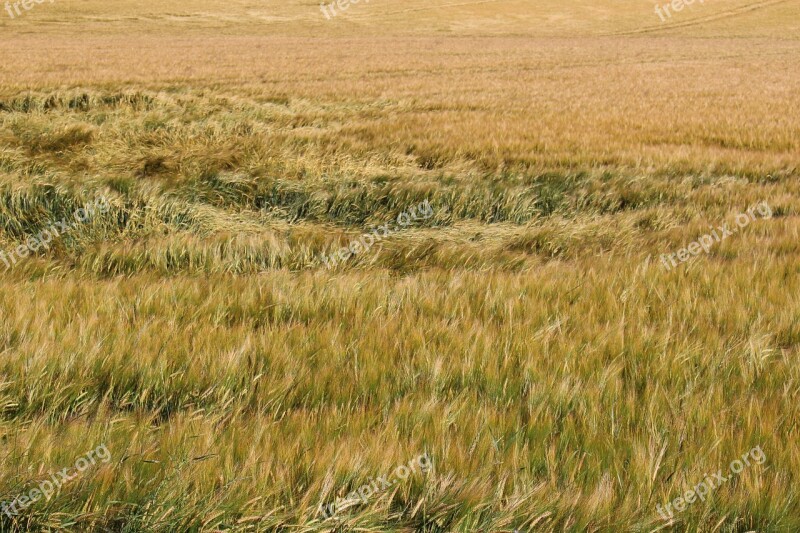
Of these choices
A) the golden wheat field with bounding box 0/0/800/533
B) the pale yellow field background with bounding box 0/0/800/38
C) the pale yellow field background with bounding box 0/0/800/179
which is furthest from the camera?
the pale yellow field background with bounding box 0/0/800/38

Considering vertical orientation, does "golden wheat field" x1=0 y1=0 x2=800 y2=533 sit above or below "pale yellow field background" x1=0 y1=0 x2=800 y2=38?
below

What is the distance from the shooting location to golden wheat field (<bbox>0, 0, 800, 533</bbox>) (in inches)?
60.4

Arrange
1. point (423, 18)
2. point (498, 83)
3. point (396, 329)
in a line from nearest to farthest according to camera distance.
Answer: point (396, 329)
point (498, 83)
point (423, 18)

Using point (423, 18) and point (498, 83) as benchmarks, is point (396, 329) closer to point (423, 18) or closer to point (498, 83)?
point (498, 83)

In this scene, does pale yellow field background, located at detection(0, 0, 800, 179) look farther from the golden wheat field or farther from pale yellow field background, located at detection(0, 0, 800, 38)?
pale yellow field background, located at detection(0, 0, 800, 38)

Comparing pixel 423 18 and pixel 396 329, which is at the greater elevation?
pixel 423 18

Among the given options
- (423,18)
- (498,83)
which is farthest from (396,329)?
(423,18)

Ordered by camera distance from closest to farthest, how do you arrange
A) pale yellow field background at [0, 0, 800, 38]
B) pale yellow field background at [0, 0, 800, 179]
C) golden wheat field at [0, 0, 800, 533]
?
golden wheat field at [0, 0, 800, 533]
pale yellow field background at [0, 0, 800, 179]
pale yellow field background at [0, 0, 800, 38]

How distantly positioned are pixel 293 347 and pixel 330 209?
3561mm

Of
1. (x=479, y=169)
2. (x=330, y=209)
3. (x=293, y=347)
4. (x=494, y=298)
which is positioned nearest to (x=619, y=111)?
(x=479, y=169)

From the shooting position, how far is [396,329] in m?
2.66

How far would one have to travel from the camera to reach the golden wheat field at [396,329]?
153cm

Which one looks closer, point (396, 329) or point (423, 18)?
point (396, 329)

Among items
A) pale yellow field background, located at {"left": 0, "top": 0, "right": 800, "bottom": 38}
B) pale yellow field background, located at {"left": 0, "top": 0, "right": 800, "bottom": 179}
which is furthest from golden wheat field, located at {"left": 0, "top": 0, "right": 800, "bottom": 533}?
pale yellow field background, located at {"left": 0, "top": 0, "right": 800, "bottom": 38}
